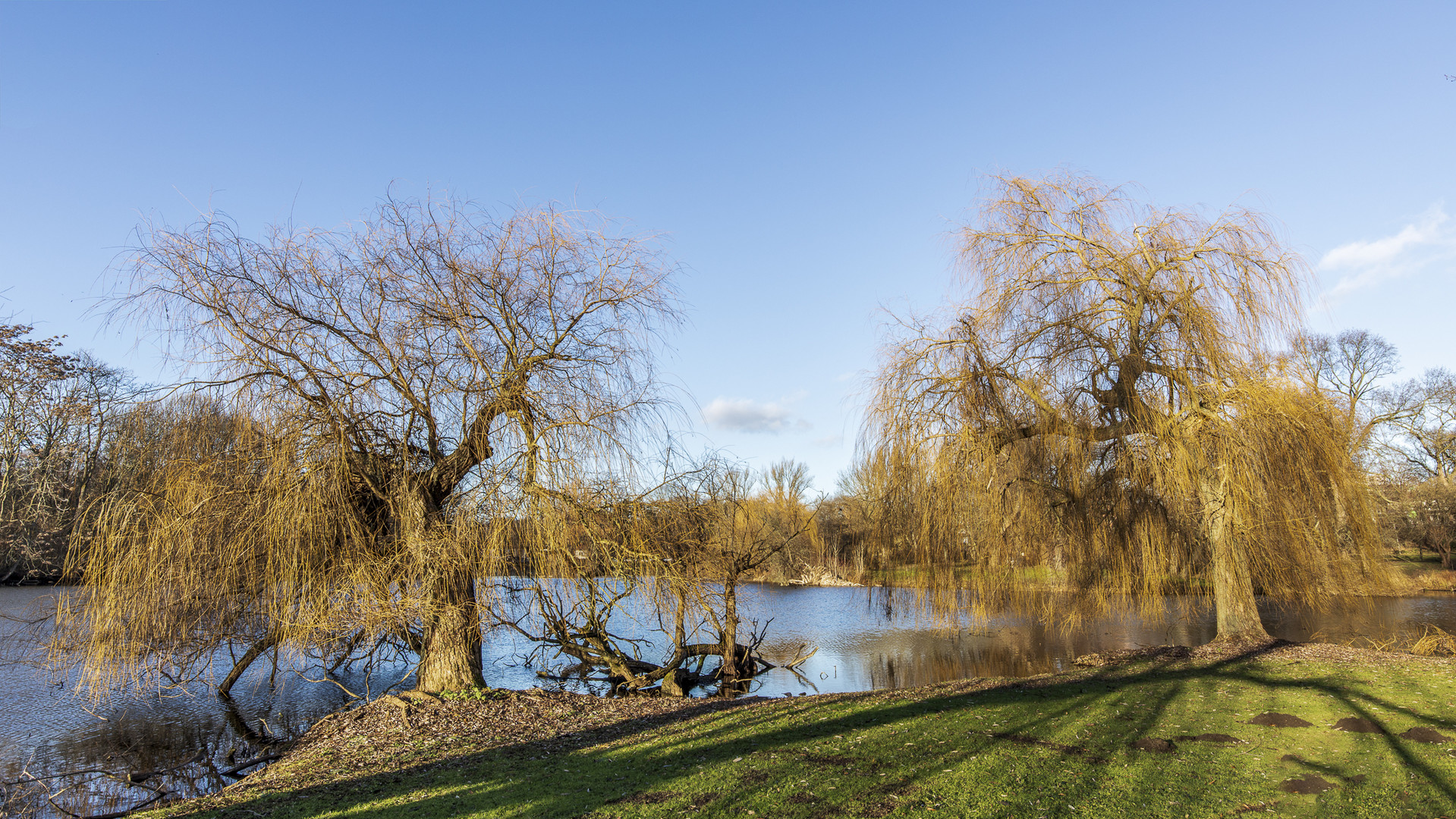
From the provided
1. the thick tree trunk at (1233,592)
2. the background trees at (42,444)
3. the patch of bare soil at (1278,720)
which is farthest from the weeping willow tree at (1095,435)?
the background trees at (42,444)

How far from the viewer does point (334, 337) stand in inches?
349

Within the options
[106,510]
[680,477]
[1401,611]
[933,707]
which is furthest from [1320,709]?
[1401,611]

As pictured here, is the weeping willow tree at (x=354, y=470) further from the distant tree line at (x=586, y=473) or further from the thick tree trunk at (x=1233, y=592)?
the thick tree trunk at (x=1233, y=592)

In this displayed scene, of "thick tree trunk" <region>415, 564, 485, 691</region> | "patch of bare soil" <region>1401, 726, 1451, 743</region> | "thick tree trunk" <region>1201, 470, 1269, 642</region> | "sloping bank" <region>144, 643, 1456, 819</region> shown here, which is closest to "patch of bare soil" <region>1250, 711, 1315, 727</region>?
"sloping bank" <region>144, 643, 1456, 819</region>

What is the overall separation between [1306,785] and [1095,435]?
7.35 m

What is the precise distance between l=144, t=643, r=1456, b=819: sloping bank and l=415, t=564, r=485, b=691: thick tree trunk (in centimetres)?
55

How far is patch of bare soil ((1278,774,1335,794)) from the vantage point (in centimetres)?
517

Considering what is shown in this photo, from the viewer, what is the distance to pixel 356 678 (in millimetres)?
14086

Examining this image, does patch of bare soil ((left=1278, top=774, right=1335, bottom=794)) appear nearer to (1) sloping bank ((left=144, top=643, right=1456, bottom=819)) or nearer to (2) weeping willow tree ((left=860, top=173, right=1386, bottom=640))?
(1) sloping bank ((left=144, top=643, right=1456, bottom=819))

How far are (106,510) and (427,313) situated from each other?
13.2 ft

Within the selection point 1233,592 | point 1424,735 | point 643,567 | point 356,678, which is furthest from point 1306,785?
point 356,678

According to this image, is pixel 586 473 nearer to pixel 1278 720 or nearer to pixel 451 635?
pixel 451 635

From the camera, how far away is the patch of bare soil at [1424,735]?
6254 millimetres

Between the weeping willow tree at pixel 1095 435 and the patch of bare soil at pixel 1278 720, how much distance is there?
4.01 metres
